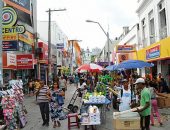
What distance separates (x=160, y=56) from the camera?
858 inches

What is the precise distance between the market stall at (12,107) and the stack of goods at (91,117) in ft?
8.39

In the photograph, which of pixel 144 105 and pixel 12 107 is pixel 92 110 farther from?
pixel 144 105

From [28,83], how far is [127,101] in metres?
21.3

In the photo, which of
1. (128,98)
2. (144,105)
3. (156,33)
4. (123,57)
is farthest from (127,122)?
(123,57)

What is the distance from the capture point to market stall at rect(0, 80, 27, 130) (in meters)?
12.2

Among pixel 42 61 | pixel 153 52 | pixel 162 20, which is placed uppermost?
pixel 162 20

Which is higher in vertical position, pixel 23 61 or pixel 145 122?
pixel 23 61

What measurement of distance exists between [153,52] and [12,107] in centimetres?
1376

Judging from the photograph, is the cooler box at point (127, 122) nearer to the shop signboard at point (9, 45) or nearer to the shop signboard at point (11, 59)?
the shop signboard at point (9, 45)

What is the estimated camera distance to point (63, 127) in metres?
13.0

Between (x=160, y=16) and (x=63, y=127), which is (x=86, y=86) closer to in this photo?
(x=63, y=127)

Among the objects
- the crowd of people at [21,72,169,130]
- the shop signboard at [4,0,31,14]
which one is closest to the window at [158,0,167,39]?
the crowd of people at [21,72,169,130]

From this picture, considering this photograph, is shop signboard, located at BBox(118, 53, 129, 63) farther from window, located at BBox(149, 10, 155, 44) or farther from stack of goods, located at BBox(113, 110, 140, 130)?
stack of goods, located at BBox(113, 110, 140, 130)

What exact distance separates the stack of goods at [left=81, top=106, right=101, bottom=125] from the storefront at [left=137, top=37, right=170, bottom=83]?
375 inches
